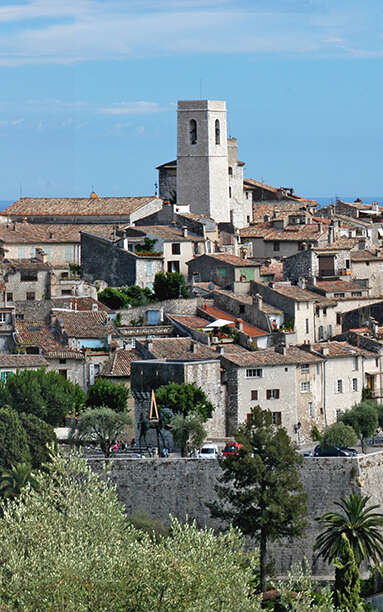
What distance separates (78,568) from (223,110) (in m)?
59.5

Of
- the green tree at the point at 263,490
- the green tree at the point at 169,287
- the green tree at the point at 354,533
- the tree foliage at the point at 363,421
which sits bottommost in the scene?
the green tree at the point at 354,533

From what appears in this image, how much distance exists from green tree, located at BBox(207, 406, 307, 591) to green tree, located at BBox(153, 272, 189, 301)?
25.6 metres

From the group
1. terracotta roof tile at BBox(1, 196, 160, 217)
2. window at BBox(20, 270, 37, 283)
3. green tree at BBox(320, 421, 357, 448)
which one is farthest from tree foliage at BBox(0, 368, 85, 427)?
terracotta roof tile at BBox(1, 196, 160, 217)

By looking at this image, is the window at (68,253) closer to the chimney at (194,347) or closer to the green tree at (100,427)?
the chimney at (194,347)

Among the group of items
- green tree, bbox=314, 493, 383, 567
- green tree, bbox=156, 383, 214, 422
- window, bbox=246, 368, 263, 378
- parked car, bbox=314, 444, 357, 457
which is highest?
window, bbox=246, 368, 263, 378

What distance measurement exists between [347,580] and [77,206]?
48.3 m

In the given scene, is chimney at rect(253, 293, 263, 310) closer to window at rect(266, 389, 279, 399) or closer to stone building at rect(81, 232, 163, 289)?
stone building at rect(81, 232, 163, 289)

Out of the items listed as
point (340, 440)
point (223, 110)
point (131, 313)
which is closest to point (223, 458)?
point (340, 440)

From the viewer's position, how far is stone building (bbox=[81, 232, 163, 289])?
80.2 metres

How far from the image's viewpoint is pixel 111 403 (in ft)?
213

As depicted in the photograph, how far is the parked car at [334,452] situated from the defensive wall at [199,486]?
67.0 inches

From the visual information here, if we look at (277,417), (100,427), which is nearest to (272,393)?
(277,417)

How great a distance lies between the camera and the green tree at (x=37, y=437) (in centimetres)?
5797

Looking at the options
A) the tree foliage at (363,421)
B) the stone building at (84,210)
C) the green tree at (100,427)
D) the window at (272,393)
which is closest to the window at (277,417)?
the window at (272,393)
